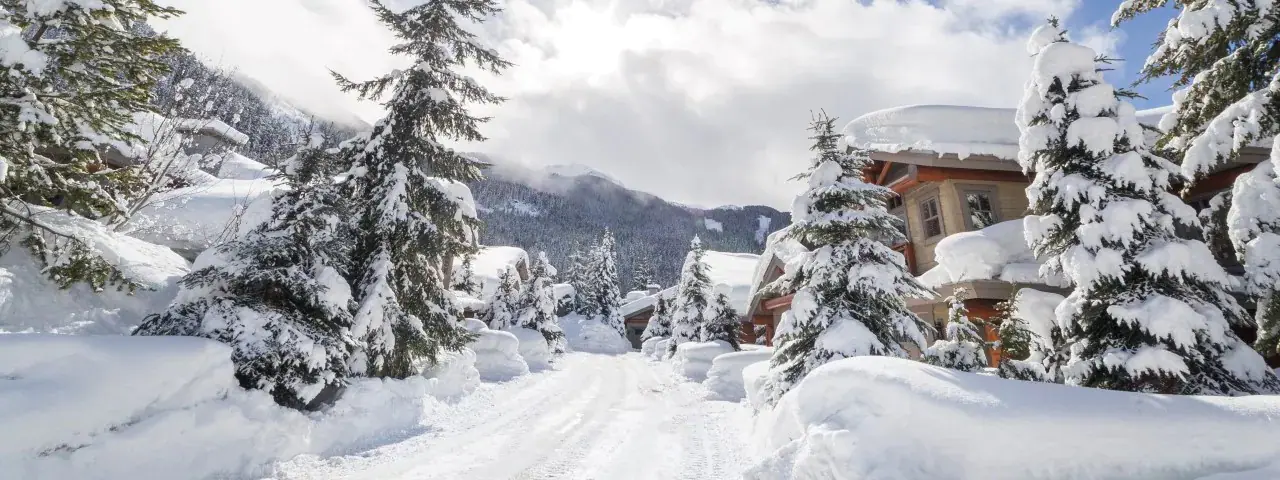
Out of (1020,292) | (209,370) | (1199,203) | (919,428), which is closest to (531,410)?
(209,370)

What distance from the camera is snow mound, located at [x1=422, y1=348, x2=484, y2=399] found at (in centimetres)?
1285

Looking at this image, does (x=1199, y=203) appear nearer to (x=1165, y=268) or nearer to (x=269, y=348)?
(x=1165, y=268)

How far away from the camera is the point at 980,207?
1368 cm

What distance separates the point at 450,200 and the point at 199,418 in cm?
704

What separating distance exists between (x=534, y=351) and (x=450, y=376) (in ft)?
44.5

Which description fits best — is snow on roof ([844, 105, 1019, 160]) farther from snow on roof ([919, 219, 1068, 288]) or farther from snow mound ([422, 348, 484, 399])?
snow mound ([422, 348, 484, 399])

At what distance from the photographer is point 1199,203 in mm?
12031

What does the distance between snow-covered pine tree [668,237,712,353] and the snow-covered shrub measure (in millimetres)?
17978

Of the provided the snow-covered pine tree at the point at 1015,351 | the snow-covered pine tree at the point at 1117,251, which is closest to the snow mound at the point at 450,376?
the snow-covered pine tree at the point at 1015,351

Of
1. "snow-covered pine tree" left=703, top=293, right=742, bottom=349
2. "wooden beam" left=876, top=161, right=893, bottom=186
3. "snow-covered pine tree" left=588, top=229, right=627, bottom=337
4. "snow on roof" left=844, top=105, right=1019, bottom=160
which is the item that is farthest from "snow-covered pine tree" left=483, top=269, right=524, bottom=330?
"snow on roof" left=844, top=105, right=1019, bottom=160

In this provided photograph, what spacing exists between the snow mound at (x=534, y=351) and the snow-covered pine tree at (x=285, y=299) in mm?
16900

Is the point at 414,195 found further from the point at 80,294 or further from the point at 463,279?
the point at 463,279

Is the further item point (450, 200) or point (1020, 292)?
point (450, 200)

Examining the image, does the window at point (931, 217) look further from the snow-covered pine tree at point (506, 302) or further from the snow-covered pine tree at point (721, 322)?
the snow-covered pine tree at point (506, 302)
